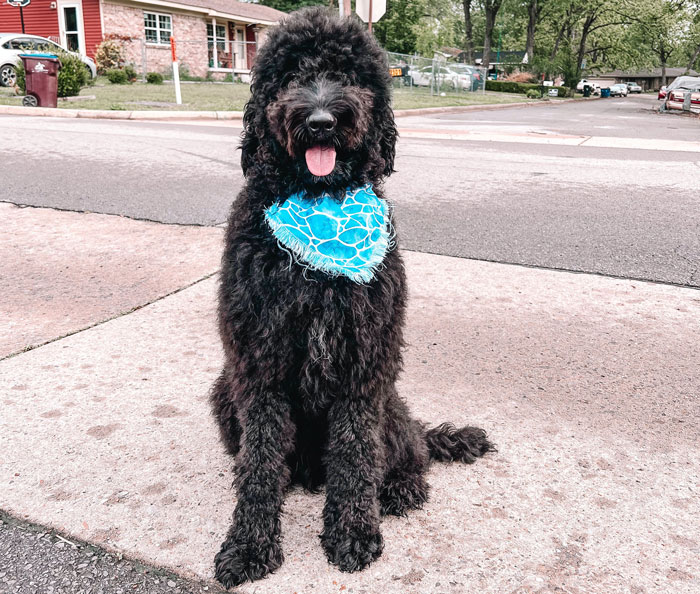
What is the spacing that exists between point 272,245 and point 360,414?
2.18ft

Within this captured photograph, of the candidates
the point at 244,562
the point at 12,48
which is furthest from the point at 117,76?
the point at 244,562

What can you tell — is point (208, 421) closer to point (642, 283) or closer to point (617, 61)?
point (642, 283)

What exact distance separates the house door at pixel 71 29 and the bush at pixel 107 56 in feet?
6.41

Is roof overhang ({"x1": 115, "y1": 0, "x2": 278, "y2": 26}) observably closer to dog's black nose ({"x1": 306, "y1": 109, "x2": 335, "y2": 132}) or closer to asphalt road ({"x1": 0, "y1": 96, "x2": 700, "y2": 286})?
asphalt road ({"x1": 0, "y1": 96, "x2": 700, "y2": 286})

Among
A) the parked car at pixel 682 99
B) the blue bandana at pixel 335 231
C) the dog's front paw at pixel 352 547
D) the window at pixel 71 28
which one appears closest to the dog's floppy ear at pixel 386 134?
the blue bandana at pixel 335 231

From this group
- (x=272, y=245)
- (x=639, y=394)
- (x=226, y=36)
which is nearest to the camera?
(x=272, y=245)

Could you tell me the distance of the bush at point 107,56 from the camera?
94.2 ft

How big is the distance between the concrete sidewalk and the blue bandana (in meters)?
0.97

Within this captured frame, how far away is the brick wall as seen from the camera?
98.1 ft

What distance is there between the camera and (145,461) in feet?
8.89

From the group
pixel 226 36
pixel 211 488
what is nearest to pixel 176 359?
pixel 211 488

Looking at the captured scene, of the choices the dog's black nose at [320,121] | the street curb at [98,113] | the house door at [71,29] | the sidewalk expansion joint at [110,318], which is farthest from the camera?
the house door at [71,29]

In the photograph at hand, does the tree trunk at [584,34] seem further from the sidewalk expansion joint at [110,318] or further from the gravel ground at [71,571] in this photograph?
the gravel ground at [71,571]

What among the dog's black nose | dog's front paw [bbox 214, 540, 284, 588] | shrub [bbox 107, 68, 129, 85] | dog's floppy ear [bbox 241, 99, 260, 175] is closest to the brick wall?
shrub [bbox 107, 68, 129, 85]
